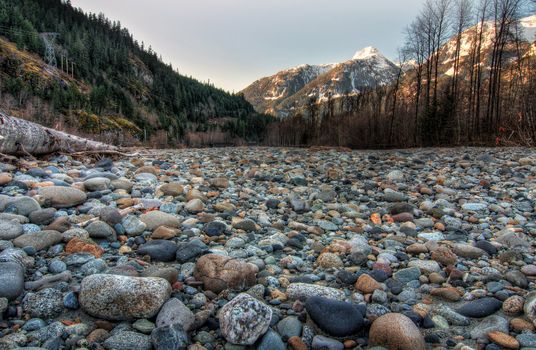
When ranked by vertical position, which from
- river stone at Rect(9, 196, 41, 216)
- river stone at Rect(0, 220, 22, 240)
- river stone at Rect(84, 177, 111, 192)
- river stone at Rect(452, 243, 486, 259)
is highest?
river stone at Rect(84, 177, 111, 192)

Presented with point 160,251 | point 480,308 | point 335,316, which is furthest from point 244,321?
point 480,308

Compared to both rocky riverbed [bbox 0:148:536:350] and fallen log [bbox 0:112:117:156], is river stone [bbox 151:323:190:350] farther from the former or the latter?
fallen log [bbox 0:112:117:156]

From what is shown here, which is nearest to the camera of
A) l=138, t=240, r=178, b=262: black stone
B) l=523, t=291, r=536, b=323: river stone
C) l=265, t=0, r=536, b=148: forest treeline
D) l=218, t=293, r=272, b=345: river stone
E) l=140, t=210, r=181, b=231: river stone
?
l=218, t=293, r=272, b=345: river stone

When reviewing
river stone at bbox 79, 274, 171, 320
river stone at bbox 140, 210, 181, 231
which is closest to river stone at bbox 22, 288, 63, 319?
river stone at bbox 79, 274, 171, 320

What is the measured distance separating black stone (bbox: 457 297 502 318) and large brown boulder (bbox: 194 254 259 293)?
1.60m

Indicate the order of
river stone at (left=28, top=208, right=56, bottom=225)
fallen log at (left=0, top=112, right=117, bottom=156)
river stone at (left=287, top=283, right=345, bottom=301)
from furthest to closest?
1. fallen log at (left=0, top=112, right=117, bottom=156)
2. river stone at (left=28, top=208, right=56, bottom=225)
3. river stone at (left=287, top=283, right=345, bottom=301)

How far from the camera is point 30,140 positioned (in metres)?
6.53

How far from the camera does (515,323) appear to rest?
2018mm

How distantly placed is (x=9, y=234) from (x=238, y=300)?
7.61 ft

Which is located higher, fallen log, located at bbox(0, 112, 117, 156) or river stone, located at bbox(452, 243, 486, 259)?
fallen log, located at bbox(0, 112, 117, 156)

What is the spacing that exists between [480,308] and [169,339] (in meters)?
2.15

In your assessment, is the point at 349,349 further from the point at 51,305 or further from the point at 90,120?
the point at 90,120

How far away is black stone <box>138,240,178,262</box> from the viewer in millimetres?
2914

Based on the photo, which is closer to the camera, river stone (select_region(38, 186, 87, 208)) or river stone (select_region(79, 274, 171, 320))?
river stone (select_region(79, 274, 171, 320))
